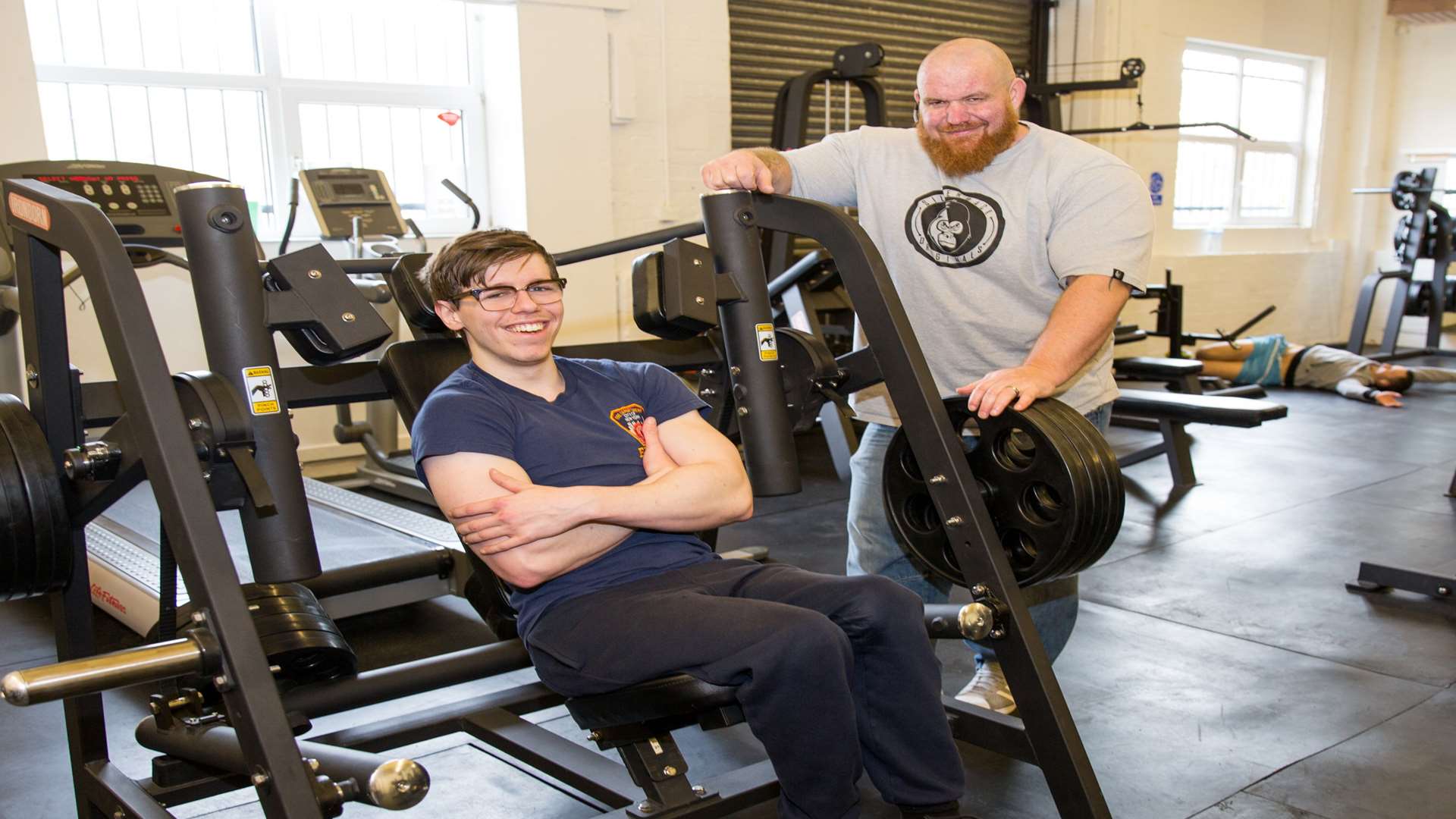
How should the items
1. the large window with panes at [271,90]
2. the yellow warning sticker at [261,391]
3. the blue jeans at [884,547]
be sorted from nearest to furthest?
the yellow warning sticker at [261,391] → the blue jeans at [884,547] → the large window with panes at [271,90]

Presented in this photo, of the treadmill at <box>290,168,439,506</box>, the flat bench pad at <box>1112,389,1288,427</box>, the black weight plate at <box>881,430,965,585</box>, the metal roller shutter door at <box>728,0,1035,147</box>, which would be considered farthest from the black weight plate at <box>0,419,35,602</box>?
the metal roller shutter door at <box>728,0,1035,147</box>

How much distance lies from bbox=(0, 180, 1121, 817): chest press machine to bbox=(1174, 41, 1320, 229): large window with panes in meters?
7.36

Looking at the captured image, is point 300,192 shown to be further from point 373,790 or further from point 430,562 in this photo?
point 373,790

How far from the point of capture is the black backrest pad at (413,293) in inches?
85.4

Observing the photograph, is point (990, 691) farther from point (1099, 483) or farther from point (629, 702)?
point (629, 702)

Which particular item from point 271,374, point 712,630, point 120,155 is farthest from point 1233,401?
point 120,155

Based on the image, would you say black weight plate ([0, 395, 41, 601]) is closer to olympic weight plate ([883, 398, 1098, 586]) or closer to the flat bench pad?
olympic weight plate ([883, 398, 1098, 586])

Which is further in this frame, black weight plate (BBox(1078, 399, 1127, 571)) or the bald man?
the bald man

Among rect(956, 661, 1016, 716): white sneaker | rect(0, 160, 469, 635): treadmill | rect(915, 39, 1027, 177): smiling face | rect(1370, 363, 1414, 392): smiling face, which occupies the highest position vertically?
rect(915, 39, 1027, 177): smiling face

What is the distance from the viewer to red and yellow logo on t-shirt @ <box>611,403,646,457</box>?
2.07m

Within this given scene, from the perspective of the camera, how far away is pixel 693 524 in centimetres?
194

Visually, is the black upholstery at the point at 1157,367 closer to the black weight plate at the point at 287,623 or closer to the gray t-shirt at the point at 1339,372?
the gray t-shirt at the point at 1339,372

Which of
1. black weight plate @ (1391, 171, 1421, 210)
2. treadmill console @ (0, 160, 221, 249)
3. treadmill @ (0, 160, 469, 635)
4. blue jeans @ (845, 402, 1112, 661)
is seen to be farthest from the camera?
black weight plate @ (1391, 171, 1421, 210)

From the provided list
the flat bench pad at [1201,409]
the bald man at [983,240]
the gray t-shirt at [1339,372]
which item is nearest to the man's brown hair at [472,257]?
the bald man at [983,240]
